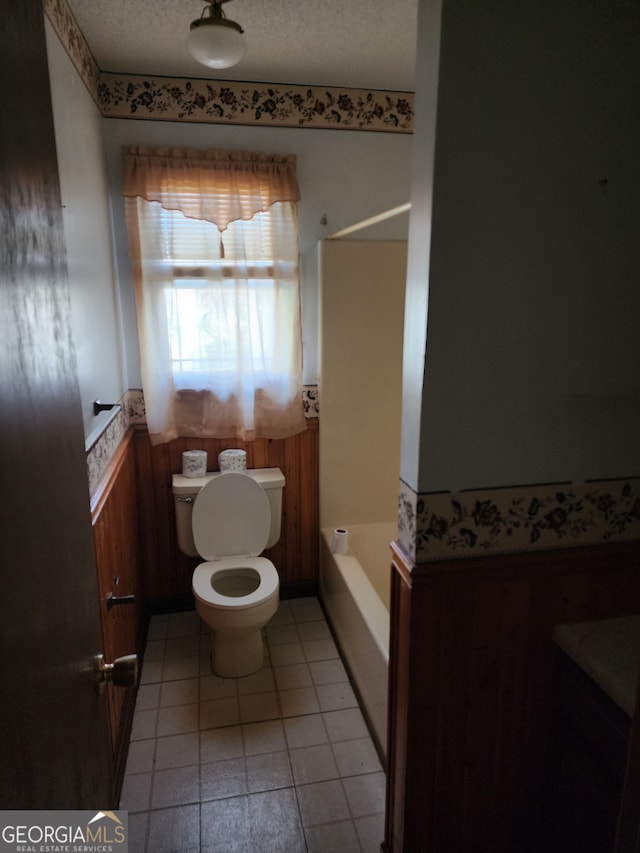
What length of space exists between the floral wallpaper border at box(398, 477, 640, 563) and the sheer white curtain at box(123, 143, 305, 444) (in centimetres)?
150

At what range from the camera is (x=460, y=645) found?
1.34 meters

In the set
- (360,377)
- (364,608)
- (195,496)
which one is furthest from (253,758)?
(360,377)

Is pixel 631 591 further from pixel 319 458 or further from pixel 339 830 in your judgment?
pixel 319 458

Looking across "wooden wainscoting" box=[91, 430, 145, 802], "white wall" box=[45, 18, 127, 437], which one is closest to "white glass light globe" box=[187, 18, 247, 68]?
"white wall" box=[45, 18, 127, 437]

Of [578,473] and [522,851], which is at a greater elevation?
[578,473]

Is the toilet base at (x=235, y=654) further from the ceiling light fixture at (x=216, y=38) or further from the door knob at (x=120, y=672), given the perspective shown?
the ceiling light fixture at (x=216, y=38)

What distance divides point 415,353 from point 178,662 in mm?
2002

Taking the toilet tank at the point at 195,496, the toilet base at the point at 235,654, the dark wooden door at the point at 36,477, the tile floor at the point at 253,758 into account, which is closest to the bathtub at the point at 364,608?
the tile floor at the point at 253,758

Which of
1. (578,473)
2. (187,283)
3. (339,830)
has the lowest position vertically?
(339,830)

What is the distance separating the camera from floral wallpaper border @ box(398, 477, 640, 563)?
1270 millimetres

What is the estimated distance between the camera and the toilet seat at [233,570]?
2234mm

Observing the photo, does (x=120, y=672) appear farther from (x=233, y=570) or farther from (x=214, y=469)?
(x=214, y=469)

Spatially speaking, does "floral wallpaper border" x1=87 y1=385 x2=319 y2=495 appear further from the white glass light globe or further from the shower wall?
the white glass light globe

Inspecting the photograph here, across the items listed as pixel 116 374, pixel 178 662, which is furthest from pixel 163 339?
pixel 178 662
